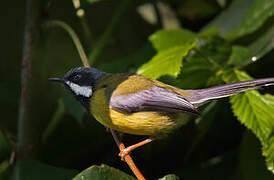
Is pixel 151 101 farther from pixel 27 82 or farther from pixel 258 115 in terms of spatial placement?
pixel 27 82

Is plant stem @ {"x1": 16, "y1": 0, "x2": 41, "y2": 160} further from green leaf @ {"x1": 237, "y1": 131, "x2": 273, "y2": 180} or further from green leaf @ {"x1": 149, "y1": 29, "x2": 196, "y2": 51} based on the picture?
green leaf @ {"x1": 237, "y1": 131, "x2": 273, "y2": 180}

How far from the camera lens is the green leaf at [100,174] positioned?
208 centimetres

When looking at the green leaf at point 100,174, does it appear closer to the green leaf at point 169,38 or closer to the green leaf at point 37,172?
the green leaf at point 37,172

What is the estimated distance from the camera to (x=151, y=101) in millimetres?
2695

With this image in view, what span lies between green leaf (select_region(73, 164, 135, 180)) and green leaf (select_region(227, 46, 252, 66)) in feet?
4.12

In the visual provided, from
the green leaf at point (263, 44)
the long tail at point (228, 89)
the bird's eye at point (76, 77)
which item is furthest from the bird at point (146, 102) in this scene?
the green leaf at point (263, 44)

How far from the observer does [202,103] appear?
2762 mm

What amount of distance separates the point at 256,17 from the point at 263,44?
0.20 metres

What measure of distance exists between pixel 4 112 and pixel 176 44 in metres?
1.54

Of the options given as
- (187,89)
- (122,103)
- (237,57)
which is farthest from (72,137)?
(237,57)

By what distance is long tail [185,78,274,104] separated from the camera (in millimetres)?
2488

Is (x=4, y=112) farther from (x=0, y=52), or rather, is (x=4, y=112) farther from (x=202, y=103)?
(x=202, y=103)

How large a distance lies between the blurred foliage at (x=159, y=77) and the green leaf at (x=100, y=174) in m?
0.60

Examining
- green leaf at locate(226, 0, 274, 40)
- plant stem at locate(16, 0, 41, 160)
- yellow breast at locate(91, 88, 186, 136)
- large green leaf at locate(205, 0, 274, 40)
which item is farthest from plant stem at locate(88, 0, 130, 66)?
green leaf at locate(226, 0, 274, 40)
